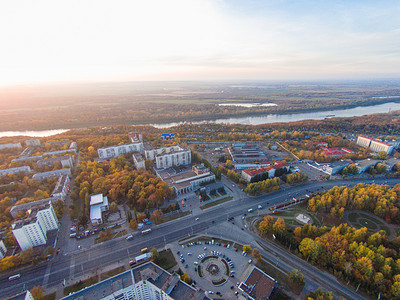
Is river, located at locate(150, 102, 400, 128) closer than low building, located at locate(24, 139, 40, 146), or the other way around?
low building, located at locate(24, 139, 40, 146)

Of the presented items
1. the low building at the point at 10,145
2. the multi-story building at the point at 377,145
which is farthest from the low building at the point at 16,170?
the multi-story building at the point at 377,145

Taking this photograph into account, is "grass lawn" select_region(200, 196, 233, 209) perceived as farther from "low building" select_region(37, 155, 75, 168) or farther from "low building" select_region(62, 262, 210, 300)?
A: "low building" select_region(37, 155, 75, 168)

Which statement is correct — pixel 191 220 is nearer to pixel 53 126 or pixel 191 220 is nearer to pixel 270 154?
pixel 270 154

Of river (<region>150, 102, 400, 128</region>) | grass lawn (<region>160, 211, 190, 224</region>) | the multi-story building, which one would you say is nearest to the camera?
grass lawn (<region>160, 211, 190, 224</region>)

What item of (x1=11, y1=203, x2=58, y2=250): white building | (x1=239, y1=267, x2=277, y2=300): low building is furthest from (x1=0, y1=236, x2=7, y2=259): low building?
(x1=239, y1=267, x2=277, y2=300): low building

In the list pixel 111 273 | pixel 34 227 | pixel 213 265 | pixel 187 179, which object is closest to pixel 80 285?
pixel 111 273

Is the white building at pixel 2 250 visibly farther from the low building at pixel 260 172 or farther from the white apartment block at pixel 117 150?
the low building at pixel 260 172

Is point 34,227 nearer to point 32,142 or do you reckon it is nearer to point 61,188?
point 61,188
